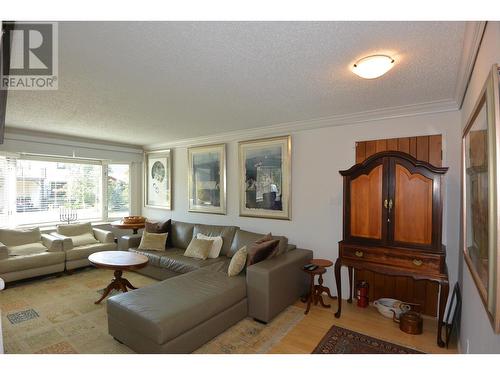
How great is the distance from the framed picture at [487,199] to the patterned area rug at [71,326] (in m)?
1.82

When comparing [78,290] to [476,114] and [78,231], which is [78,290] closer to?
[78,231]

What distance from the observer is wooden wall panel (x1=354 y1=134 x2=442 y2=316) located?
2928 mm

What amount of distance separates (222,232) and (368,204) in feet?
7.62

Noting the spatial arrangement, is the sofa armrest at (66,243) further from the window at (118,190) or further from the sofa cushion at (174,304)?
the sofa cushion at (174,304)

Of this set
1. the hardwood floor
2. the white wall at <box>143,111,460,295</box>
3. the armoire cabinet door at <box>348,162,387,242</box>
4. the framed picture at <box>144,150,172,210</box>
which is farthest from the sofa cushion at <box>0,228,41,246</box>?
the armoire cabinet door at <box>348,162,387,242</box>

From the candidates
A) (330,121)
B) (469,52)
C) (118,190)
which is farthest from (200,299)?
(118,190)

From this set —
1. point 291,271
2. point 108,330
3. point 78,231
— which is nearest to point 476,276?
point 291,271

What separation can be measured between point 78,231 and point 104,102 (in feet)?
10.2

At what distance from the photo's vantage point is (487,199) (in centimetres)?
120

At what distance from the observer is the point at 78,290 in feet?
12.1

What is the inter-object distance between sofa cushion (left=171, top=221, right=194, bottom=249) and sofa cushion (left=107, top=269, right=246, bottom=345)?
5.26 ft

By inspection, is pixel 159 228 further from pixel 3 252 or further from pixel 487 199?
pixel 487 199

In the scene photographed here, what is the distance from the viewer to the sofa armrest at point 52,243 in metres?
4.18

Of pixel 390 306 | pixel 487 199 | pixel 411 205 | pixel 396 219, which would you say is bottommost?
pixel 390 306
